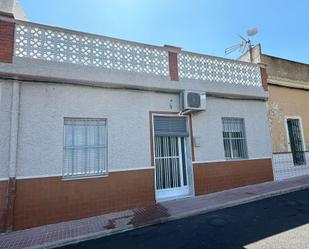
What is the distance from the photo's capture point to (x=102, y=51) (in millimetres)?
6762

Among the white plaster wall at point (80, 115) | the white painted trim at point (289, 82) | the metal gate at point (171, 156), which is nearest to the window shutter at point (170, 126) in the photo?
the metal gate at point (171, 156)

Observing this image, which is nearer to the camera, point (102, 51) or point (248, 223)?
point (248, 223)

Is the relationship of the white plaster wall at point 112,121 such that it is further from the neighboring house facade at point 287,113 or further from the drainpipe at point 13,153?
the neighboring house facade at point 287,113

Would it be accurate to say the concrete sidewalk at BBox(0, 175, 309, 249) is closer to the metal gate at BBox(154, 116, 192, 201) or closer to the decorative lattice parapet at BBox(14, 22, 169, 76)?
→ the metal gate at BBox(154, 116, 192, 201)

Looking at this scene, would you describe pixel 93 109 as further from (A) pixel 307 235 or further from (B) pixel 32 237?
(A) pixel 307 235

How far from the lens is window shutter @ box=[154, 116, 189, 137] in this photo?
742 centimetres

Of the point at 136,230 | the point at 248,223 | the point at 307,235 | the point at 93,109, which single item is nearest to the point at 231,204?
the point at 248,223

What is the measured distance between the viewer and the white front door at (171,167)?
7.36 m

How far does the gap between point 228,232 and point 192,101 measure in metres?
4.19

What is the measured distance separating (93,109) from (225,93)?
4958 mm

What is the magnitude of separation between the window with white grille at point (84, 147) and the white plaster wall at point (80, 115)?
0.64 feet

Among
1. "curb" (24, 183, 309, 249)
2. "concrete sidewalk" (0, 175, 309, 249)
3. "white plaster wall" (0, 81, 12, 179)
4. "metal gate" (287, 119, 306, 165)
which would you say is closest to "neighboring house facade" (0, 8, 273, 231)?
"white plaster wall" (0, 81, 12, 179)

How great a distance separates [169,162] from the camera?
7605 millimetres

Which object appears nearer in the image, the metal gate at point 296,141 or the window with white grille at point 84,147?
the window with white grille at point 84,147
